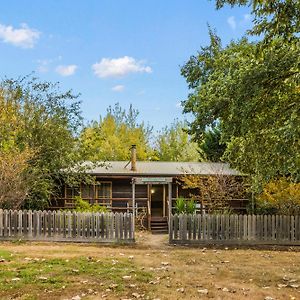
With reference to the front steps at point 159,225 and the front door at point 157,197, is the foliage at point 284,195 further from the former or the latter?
the front door at point 157,197

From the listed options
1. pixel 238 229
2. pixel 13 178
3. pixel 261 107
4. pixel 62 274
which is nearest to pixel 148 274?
pixel 62 274

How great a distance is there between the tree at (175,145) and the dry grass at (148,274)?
111ft

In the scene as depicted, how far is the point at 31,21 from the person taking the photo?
2528cm

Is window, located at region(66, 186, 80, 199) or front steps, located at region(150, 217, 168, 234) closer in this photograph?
front steps, located at region(150, 217, 168, 234)

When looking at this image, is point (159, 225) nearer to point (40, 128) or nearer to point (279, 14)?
point (40, 128)

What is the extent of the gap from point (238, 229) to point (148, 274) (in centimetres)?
774

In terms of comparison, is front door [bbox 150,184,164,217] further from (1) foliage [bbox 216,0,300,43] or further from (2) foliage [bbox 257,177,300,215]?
(1) foliage [bbox 216,0,300,43]

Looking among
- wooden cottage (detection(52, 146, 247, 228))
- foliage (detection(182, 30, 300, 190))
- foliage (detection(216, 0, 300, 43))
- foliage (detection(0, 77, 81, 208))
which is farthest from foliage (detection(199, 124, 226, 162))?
foliage (detection(216, 0, 300, 43))

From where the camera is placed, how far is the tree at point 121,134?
43.8 m

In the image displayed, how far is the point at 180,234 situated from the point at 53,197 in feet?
33.2

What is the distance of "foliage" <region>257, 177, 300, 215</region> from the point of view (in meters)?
18.0

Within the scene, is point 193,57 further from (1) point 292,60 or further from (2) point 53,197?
(1) point 292,60

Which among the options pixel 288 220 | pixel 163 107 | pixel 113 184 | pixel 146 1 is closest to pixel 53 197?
pixel 113 184

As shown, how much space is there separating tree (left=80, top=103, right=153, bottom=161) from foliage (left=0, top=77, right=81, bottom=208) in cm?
1699
